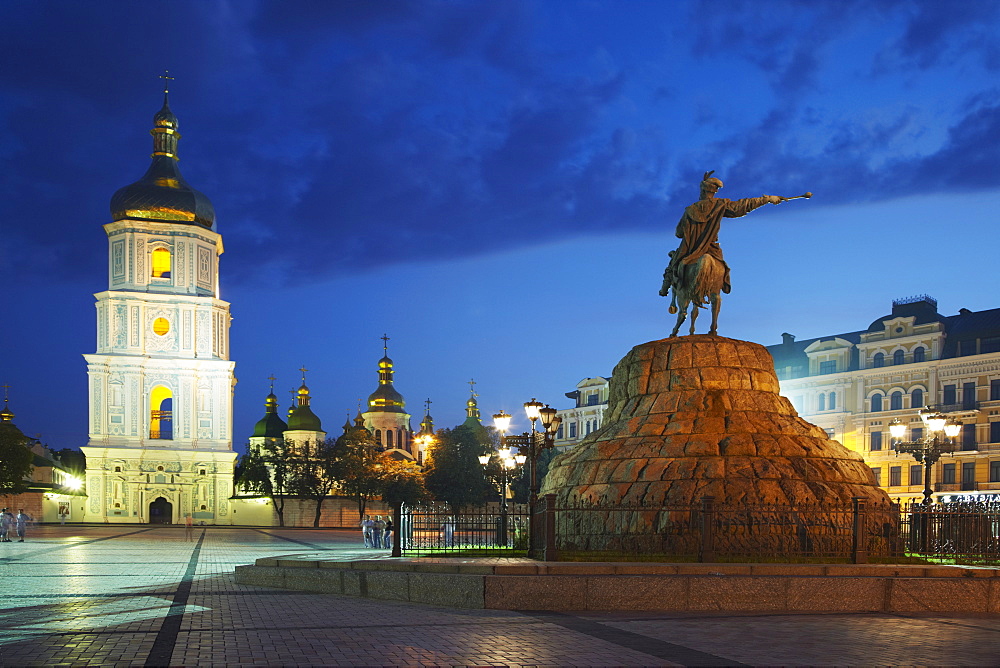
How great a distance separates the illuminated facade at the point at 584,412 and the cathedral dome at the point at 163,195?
3179 cm

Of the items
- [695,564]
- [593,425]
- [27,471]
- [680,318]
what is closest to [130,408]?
[27,471]

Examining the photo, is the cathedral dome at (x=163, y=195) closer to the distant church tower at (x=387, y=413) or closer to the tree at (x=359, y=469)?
the tree at (x=359, y=469)

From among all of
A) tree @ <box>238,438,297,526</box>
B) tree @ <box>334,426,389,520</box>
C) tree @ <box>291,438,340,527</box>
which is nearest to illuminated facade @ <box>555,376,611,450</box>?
tree @ <box>334,426,389,520</box>

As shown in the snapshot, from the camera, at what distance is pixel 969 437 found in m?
51.1

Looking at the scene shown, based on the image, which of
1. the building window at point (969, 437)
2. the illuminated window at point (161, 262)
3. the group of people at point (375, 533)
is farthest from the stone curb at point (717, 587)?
the illuminated window at point (161, 262)

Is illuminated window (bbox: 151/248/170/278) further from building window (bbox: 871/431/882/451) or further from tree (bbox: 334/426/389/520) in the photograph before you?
building window (bbox: 871/431/882/451)

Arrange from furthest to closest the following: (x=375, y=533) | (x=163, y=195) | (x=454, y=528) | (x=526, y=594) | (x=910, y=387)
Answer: (x=163, y=195)
(x=910, y=387)
(x=375, y=533)
(x=454, y=528)
(x=526, y=594)

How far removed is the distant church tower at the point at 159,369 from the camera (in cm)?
7919

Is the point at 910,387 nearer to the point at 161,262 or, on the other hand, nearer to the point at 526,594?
the point at 526,594

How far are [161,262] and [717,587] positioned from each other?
7655cm

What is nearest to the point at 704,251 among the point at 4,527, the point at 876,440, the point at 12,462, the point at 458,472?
the point at 4,527

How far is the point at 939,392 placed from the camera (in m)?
53.2

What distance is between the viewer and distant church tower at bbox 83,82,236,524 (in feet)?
260

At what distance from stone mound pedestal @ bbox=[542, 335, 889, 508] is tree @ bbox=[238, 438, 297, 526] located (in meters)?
→ 56.2
